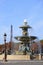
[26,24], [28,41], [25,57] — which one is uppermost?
[26,24]

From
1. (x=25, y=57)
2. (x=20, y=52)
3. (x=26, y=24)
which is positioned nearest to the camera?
(x=25, y=57)

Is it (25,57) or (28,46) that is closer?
(25,57)

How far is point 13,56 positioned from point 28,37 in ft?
23.2

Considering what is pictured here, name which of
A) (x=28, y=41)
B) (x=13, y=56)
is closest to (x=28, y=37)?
(x=28, y=41)

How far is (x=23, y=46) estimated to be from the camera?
5562 centimetres

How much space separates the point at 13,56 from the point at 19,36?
697 cm

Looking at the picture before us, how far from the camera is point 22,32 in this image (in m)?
56.4

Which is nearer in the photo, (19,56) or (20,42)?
(19,56)

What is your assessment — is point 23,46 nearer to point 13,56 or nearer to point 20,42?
point 20,42

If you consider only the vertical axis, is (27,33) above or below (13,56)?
above

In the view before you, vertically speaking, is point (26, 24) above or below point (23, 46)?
above

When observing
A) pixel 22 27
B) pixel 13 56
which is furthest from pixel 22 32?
pixel 13 56

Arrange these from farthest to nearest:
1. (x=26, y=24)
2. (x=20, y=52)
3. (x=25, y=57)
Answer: (x=26, y=24) → (x=20, y=52) → (x=25, y=57)

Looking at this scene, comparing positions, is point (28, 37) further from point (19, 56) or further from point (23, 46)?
point (19, 56)
